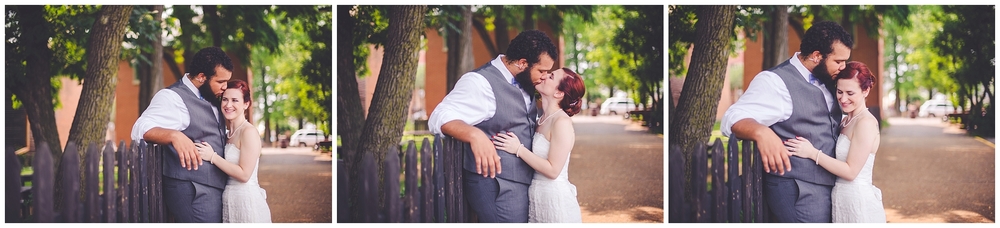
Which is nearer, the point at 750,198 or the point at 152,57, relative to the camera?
the point at 750,198

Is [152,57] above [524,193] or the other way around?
above

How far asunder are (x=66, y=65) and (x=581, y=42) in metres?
4.14

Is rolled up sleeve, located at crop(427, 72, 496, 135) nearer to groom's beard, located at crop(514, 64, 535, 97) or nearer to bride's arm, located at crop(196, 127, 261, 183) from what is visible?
groom's beard, located at crop(514, 64, 535, 97)

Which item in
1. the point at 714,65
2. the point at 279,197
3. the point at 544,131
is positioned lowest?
the point at 279,197

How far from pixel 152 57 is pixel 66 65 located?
653mm

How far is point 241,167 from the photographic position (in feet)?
23.1

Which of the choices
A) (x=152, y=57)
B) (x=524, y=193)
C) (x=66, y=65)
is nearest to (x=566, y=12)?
(x=524, y=193)

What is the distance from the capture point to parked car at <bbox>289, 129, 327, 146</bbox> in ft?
23.5

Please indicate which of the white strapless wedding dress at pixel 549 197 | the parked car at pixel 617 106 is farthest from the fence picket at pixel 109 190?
the parked car at pixel 617 106

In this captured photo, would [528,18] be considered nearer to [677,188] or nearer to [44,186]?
[677,188]

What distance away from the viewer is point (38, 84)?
7273mm

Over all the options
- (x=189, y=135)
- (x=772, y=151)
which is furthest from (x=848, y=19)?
(x=189, y=135)

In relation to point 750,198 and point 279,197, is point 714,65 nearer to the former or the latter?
point 750,198

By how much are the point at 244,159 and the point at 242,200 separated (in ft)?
1.12
